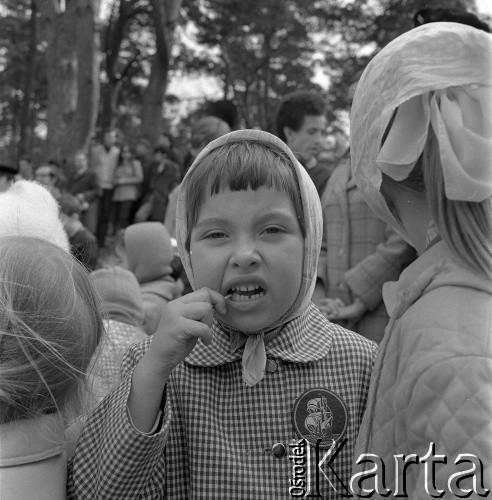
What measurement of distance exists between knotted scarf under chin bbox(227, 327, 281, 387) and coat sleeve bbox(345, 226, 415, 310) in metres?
1.65

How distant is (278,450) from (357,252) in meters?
2.02

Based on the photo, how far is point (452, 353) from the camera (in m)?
1.15

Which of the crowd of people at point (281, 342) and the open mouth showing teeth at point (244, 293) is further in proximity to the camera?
the open mouth showing teeth at point (244, 293)

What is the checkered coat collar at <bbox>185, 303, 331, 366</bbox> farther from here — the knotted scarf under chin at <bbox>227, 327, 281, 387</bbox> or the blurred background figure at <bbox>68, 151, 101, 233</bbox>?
the blurred background figure at <bbox>68, 151, 101, 233</bbox>

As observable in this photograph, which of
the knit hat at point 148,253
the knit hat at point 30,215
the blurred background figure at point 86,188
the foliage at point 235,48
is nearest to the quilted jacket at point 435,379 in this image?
the knit hat at point 30,215

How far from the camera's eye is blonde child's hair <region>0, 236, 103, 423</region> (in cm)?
160

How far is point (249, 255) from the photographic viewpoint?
5.63ft

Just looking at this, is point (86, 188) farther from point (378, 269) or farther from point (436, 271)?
point (436, 271)

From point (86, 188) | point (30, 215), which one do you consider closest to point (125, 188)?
point (86, 188)

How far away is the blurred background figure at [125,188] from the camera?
11.4 meters

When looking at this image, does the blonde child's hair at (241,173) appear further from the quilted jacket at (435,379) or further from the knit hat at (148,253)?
the knit hat at (148,253)

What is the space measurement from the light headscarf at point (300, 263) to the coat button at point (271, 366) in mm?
39

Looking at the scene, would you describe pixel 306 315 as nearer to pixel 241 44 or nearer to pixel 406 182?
pixel 406 182

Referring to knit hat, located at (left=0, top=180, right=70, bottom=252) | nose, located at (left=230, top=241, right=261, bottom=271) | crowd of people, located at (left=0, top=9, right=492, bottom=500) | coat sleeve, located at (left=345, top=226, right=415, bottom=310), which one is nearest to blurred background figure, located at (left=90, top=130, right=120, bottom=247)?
coat sleeve, located at (left=345, top=226, right=415, bottom=310)
